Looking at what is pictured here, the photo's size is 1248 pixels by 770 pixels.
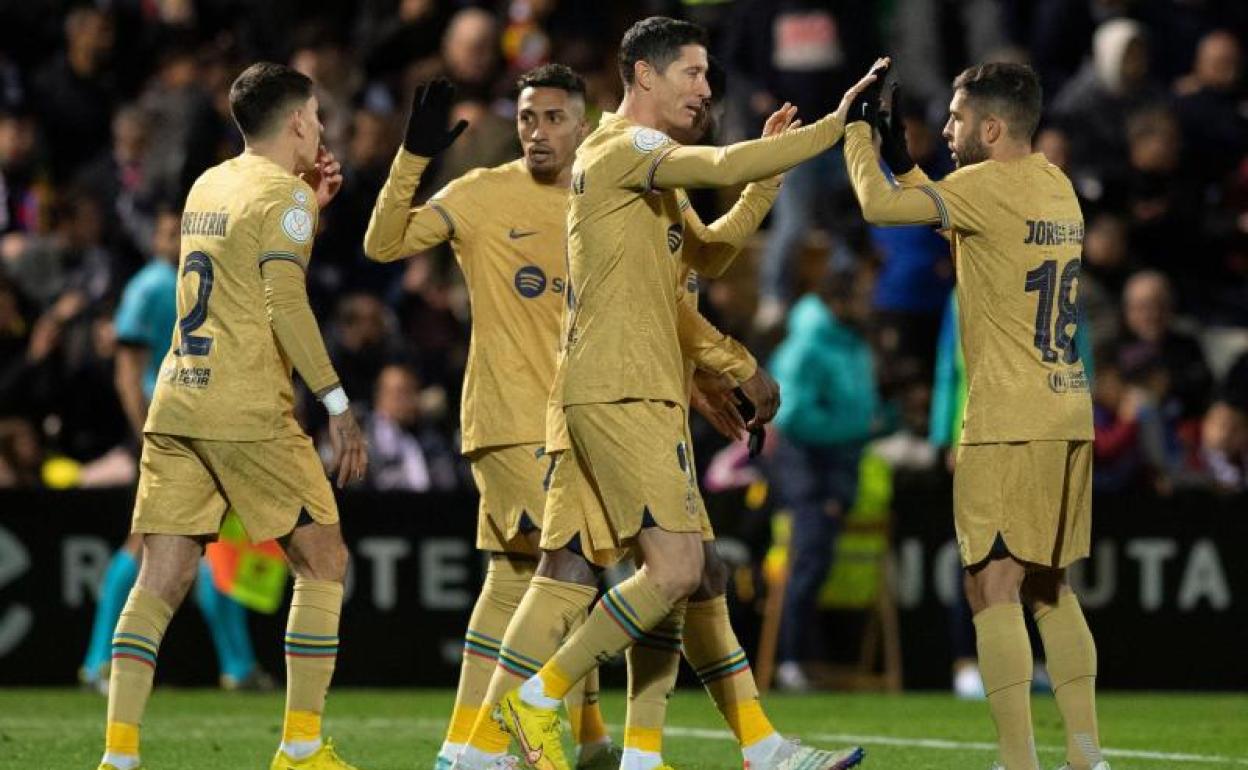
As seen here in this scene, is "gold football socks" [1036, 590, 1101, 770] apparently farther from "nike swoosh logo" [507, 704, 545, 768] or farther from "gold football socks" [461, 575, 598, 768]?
"nike swoosh logo" [507, 704, 545, 768]

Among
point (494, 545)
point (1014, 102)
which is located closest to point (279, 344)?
point (494, 545)

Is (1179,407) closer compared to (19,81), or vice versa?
(1179,407)

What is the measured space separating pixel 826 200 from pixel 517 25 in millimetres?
2751

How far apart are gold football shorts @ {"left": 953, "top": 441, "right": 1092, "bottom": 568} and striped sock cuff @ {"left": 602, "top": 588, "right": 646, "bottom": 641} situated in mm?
1116

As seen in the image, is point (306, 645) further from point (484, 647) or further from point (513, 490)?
point (513, 490)

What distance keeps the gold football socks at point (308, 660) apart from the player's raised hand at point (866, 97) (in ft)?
7.52

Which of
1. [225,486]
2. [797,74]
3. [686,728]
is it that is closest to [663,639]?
[225,486]

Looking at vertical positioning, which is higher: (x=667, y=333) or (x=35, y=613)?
(x=667, y=333)

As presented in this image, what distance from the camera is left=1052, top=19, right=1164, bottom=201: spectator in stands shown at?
52.6 ft

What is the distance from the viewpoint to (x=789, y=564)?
13.3m

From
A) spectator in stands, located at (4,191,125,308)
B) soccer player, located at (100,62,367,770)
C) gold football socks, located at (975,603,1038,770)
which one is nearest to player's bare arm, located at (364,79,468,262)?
soccer player, located at (100,62,367,770)

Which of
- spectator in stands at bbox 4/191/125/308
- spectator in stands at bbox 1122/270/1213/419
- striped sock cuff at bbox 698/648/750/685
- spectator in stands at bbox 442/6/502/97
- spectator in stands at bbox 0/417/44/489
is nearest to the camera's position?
striped sock cuff at bbox 698/648/750/685

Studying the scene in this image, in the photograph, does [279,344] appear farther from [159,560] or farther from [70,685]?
[70,685]

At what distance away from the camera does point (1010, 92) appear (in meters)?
7.80
